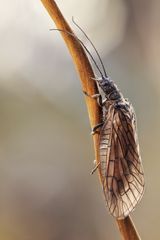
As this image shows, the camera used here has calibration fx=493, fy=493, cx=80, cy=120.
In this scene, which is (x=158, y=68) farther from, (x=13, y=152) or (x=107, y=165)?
(x=107, y=165)

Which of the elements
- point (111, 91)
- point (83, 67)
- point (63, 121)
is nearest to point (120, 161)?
point (111, 91)

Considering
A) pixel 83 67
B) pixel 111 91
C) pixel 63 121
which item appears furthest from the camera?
pixel 63 121

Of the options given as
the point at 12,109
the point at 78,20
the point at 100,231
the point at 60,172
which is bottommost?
the point at 100,231

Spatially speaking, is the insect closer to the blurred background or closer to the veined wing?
the veined wing

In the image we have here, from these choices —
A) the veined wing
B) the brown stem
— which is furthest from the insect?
the brown stem

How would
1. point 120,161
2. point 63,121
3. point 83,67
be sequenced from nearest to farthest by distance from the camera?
point 83,67
point 120,161
point 63,121

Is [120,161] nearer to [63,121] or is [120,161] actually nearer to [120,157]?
[120,157]

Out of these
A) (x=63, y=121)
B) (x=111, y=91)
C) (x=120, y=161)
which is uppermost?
(x=63, y=121)

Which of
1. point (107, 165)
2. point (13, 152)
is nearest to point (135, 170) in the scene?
point (107, 165)
